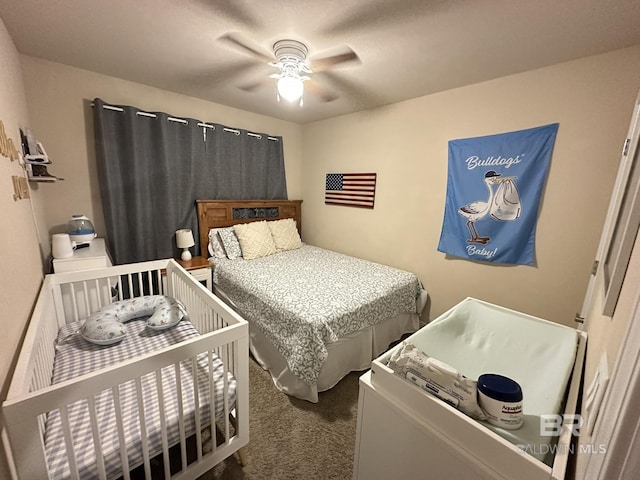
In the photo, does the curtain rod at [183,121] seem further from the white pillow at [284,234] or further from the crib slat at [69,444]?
the crib slat at [69,444]

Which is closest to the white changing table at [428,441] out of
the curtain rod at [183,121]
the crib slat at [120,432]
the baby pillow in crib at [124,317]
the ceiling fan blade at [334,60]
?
the crib slat at [120,432]

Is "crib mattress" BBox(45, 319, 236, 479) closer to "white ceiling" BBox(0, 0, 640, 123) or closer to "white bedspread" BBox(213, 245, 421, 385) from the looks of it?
"white bedspread" BBox(213, 245, 421, 385)

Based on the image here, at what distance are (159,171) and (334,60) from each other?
201 centimetres

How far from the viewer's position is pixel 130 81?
2451mm

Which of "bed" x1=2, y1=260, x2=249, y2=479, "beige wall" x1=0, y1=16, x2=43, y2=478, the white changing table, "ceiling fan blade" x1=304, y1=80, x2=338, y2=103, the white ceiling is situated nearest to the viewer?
the white changing table

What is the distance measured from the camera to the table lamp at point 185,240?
2781 millimetres

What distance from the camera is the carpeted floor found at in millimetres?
1411

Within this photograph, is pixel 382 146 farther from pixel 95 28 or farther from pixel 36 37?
pixel 36 37

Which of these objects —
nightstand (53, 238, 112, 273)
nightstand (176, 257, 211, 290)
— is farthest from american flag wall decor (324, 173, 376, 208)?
nightstand (53, 238, 112, 273)

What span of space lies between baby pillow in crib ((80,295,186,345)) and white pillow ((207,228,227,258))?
111 centimetres

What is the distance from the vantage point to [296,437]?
161cm

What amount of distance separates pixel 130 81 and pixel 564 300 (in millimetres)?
4113

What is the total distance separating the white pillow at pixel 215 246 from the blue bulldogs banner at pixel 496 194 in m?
2.37

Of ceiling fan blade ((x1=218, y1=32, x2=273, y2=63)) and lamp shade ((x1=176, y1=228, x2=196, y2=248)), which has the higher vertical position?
ceiling fan blade ((x1=218, y1=32, x2=273, y2=63))
